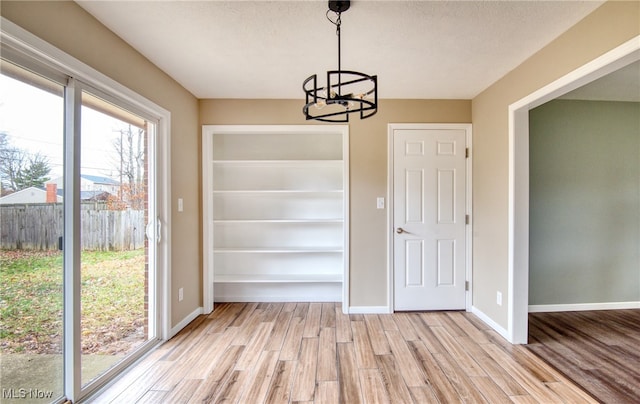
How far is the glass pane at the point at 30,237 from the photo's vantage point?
1344mm

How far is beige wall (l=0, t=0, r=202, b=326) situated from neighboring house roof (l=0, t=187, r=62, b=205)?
2.63 ft

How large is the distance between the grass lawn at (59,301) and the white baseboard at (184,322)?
309 millimetres

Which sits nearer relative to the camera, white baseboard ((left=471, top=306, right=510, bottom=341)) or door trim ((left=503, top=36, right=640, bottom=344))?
door trim ((left=503, top=36, right=640, bottom=344))

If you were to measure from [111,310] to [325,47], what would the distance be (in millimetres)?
2517

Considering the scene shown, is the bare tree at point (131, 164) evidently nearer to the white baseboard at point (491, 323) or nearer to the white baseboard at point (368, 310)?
the white baseboard at point (368, 310)

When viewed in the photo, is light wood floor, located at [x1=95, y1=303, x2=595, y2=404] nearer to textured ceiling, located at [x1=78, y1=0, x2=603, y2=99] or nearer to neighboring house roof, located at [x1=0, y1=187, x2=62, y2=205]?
neighboring house roof, located at [x1=0, y1=187, x2=62, y2=205]

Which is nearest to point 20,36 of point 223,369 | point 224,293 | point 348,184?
point 223,369

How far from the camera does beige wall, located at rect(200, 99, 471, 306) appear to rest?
3080 mm

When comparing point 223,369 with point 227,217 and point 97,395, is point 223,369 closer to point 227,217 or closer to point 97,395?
point 97,395

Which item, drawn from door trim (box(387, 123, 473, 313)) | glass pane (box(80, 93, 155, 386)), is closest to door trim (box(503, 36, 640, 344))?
door trim (box(387, 123, 473, 313))

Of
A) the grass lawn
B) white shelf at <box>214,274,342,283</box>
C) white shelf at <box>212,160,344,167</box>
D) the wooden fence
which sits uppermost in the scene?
white shelf at <box>212,160,344,167</box>

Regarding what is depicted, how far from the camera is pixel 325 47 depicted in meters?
2.06

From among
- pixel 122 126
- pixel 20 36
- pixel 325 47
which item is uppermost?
pixel 325 47

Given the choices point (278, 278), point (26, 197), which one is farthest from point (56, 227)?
point (278, 278)
